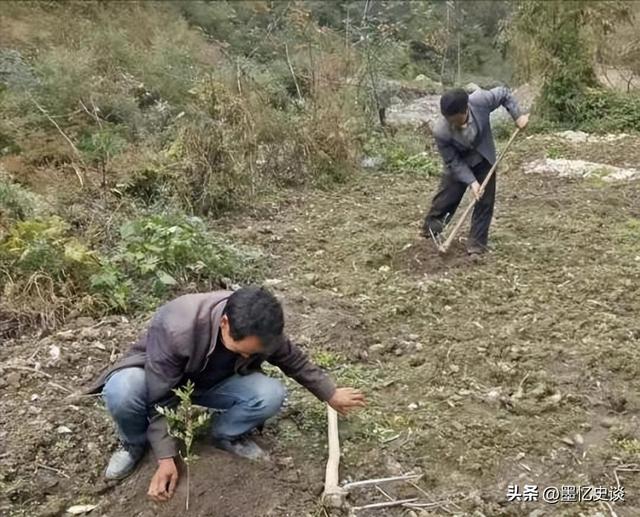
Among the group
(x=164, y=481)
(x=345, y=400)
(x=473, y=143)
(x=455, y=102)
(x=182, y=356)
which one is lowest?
(x=164, y=481)

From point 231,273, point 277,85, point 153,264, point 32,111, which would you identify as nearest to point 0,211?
point 153,264

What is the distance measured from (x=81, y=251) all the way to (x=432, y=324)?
2112 millimetres

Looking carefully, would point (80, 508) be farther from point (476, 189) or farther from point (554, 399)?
point (476, 189)

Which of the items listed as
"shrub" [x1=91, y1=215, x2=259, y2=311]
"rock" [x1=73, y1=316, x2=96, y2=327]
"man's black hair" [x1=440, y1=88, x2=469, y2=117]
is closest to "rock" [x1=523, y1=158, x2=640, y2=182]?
"man's black hair" [x1=440, y1=88, x2=469, y2=117]

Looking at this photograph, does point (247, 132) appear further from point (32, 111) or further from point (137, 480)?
point (137, 480)

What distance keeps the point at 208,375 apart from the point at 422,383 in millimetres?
1281

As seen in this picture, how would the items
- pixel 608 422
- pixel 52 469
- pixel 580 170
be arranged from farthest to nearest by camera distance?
pixel 580 170 < pixel 608 422 < pixel 52 469

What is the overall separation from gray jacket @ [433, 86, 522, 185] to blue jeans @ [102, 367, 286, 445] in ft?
8.83

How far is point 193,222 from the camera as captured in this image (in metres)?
5.52

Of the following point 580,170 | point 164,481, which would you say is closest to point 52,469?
point 164,481

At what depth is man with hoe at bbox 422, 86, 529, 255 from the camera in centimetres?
497

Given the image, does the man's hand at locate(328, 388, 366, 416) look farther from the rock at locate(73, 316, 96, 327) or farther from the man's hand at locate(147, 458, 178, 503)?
the rock at locate(73, 316, 96, 327)

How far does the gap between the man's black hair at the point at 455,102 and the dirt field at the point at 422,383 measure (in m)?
1.07

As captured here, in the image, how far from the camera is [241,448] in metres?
3.05
